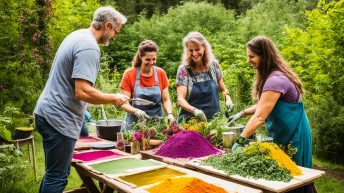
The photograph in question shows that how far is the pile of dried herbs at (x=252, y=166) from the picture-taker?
94.0 inches

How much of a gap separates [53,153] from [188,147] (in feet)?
3.40

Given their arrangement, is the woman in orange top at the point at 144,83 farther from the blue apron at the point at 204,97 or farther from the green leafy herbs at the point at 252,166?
the green leafy herbs at the point at 252,166

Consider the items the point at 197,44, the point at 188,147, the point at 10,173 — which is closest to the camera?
the point at 188,147

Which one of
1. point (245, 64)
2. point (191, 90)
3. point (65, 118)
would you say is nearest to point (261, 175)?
point (65, 118)

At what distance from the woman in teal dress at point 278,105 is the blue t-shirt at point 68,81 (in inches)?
47.2

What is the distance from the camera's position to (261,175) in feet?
7.86

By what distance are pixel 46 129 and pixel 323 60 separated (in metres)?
4.54

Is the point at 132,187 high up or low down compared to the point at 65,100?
down

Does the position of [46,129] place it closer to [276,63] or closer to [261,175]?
[261,175]

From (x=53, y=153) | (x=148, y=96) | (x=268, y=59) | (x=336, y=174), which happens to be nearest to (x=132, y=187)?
(x=53, y=153)

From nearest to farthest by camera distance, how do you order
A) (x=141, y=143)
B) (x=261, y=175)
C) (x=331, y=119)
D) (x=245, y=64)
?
(x=261, y=175)
(x=141, y=143)
(x=331, y=119)
(x=245, y=64)

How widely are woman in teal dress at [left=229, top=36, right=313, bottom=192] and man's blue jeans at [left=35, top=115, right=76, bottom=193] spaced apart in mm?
1248

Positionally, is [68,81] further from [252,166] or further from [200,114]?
[200,114]

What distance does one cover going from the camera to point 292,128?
2852mm
